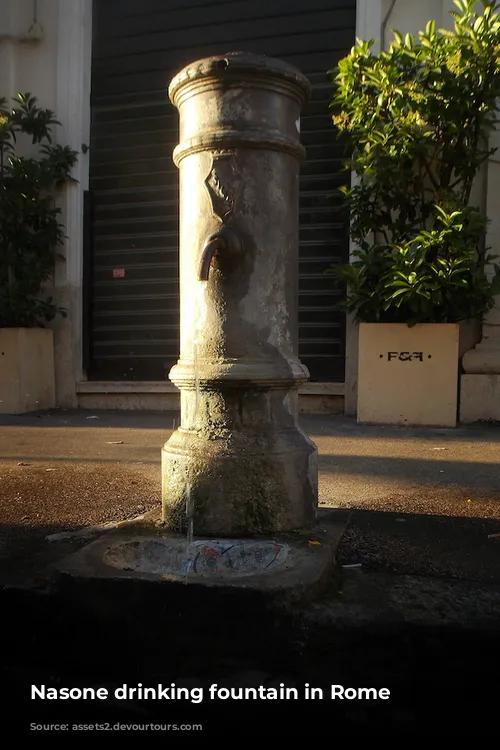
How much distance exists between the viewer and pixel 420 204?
6.57 m

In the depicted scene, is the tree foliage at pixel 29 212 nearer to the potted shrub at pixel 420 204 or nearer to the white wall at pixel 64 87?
the white wall at pixel 64 87

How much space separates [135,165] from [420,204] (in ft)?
11.7

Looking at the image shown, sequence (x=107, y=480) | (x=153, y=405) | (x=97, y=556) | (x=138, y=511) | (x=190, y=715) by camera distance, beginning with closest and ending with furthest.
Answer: (x=190, y=715)
(x=97, y=556)
(x=138, y=511)
(x=107, y=480)
(x=153, y=405)

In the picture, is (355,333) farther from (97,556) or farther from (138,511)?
(97,556)

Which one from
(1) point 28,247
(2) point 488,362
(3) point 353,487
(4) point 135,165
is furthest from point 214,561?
(4) point 135,165

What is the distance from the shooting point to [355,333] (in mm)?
7133

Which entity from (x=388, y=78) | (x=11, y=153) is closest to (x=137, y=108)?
(x=11, y=153)

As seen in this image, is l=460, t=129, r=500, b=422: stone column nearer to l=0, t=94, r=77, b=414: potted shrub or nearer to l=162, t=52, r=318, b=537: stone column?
l=162, t=52, r=318, b=537: stone column

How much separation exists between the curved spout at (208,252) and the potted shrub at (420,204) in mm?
3575

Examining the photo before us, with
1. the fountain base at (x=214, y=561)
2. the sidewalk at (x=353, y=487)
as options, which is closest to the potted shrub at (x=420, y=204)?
the sidewalk at (x=353, y=487)

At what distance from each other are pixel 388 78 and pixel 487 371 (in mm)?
2924

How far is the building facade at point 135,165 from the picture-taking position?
296 inches

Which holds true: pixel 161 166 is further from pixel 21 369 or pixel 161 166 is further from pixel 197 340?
pixel 197 340

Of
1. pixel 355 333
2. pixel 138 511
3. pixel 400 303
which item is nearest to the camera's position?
pixel 138 511
